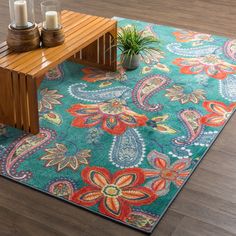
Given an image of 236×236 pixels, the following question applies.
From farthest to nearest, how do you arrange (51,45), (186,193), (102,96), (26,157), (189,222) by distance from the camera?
A: (102,96) → (51,45) → (26,157) → (186,193) → (189,222)

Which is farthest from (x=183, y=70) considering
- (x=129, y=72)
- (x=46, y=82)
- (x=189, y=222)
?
(x=189, y=222)

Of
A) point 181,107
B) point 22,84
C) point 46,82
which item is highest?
point 22,84

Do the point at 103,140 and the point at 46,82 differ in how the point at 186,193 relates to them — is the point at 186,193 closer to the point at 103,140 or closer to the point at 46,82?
the point at 103,140

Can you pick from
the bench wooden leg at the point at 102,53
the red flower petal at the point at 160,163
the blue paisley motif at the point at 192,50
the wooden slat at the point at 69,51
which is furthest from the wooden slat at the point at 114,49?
the red flower petal at the point at 160,163

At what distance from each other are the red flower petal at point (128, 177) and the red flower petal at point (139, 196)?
0.13 feet

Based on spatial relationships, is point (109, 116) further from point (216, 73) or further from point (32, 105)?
point (216, 73)

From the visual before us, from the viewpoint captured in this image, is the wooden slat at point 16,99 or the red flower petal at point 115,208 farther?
the wooden slat at point 16,99

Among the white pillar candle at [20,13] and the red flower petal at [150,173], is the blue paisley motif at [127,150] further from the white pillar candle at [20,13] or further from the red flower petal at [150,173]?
the white pillar candle at [20,13]

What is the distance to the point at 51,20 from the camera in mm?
2834

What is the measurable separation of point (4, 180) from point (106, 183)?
48 centimetres

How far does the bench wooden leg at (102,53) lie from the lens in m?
3.35

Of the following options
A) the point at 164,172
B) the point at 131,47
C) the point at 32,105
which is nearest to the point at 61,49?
the point at 32,105

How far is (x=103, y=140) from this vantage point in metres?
2.73

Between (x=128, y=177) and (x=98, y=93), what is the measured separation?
85cm
